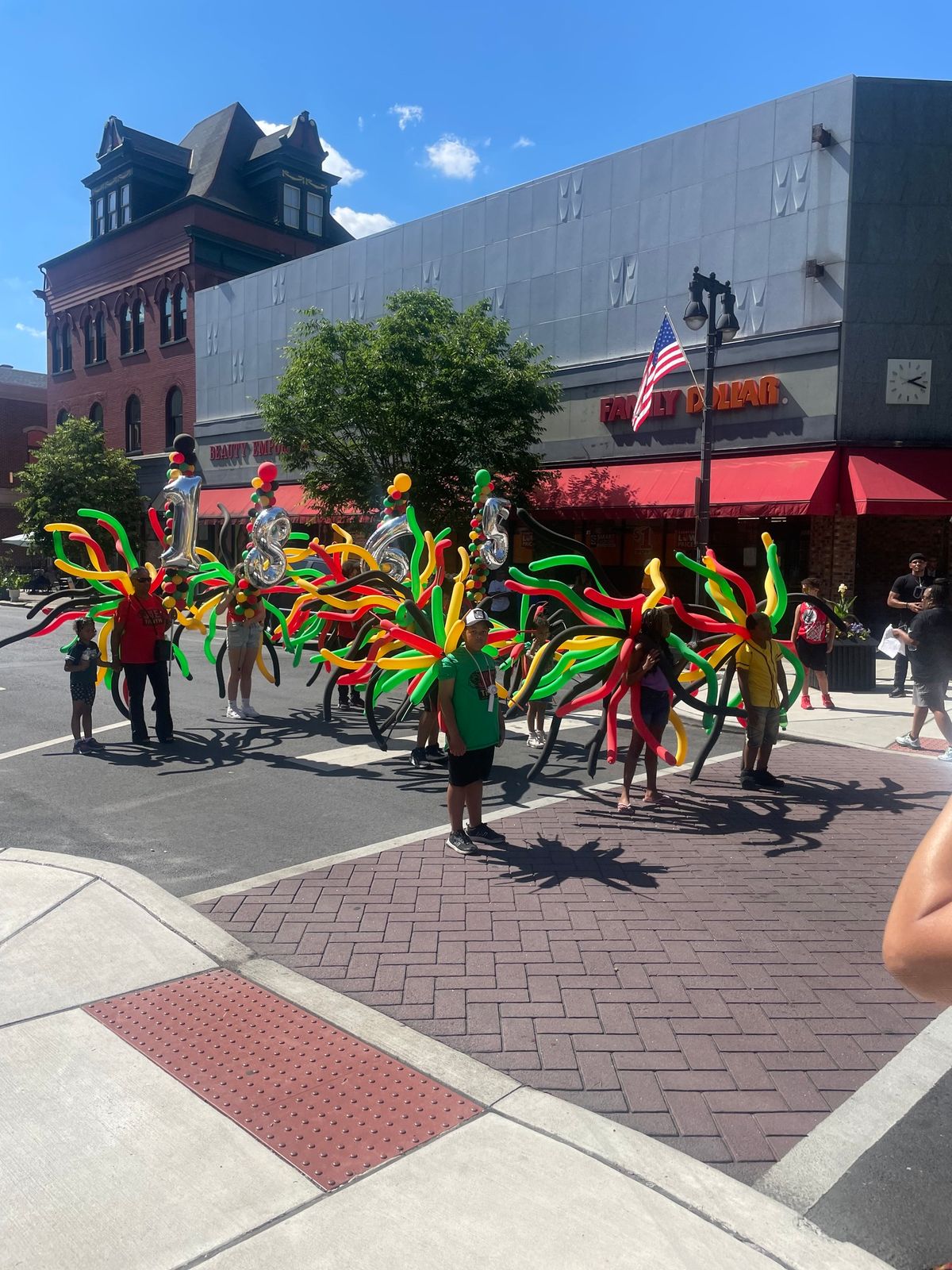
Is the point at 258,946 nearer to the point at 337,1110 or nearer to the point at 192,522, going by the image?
the point at 337,1110

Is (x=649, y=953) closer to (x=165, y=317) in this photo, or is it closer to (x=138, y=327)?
(x=165, y=317)

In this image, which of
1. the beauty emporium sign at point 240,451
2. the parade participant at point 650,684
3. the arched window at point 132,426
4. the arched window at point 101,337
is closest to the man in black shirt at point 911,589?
the parade participant at point 650,684

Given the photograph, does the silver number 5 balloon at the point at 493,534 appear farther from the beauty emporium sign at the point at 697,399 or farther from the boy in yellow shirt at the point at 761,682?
the beauty emporium sign at the point at 697,399

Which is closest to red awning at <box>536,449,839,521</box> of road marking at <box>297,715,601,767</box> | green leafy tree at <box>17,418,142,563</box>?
road marking at <box>297,715,601,767</box>

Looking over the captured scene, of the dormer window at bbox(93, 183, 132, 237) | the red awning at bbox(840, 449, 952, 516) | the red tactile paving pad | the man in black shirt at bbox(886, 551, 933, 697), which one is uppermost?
the dormer window at bbox(93, 183, 132, 237)

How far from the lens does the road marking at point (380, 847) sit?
5.69 m

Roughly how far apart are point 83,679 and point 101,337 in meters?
32.8

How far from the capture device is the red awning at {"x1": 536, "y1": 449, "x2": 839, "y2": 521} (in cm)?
1633

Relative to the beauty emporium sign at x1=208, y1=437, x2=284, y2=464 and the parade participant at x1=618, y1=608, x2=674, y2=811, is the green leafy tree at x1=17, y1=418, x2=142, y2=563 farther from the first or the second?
the parade participant at x1=618, y1=608, x2=674, y2=811

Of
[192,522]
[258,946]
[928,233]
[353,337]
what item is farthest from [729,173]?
[258,946]

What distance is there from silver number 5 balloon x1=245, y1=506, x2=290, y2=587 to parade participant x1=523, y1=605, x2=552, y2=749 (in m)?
2.97

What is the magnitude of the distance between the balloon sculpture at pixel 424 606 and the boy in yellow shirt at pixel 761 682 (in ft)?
0.47

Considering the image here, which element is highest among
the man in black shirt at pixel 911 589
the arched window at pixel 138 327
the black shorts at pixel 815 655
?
the arched window at pixel 138 327

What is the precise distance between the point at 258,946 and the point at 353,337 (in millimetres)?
17835
